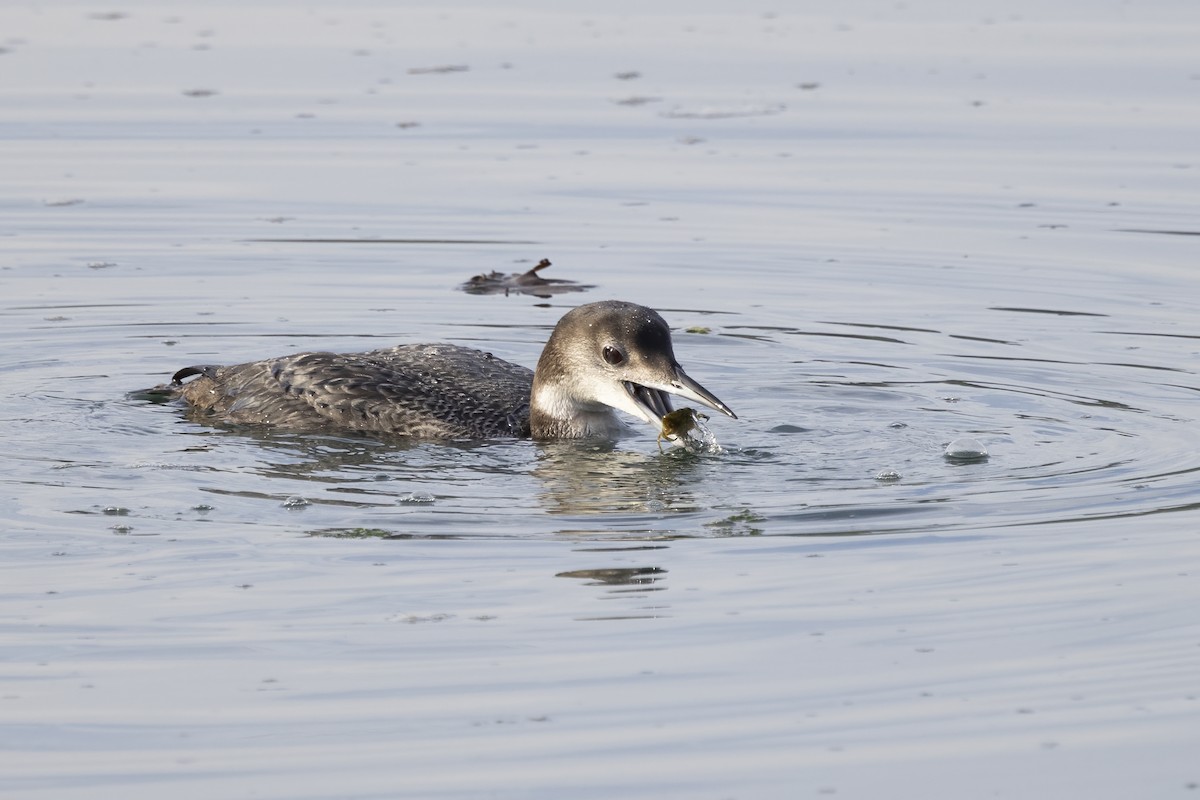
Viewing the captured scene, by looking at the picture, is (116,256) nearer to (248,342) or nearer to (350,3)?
(248,342)

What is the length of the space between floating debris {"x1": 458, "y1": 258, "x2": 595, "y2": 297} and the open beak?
3.29 m

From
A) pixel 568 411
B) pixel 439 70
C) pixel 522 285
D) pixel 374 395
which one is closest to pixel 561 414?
pixel 568 411

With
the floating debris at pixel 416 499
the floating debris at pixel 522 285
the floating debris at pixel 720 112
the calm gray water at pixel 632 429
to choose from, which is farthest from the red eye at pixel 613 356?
the floating debris at pixel 720 112

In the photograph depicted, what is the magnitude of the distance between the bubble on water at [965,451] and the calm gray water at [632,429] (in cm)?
8

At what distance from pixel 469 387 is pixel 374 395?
1.68 feet

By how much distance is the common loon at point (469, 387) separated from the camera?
8.98 metres

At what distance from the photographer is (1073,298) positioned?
11984 millimetres

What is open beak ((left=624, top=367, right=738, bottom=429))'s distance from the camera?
8.55 m

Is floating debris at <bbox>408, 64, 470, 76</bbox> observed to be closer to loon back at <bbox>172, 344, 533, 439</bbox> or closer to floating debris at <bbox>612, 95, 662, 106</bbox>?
floating debris at <bbox>612, 95, 662, 106</bbox>

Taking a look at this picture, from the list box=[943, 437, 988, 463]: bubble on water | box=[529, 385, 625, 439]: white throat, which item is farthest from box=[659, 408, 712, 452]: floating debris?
box=[943, 437, 988, 463]: bubble on water

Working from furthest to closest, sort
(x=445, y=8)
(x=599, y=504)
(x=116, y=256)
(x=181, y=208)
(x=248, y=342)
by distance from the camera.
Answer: (x=445, y=8) < (x=181, y=208) < (x=116, y=256) < (x=248, y=342) < (x=599, y=504)

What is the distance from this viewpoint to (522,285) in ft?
41.3

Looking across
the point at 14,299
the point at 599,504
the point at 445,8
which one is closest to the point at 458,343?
the point at 14,299

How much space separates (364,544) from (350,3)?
14.6 metres
